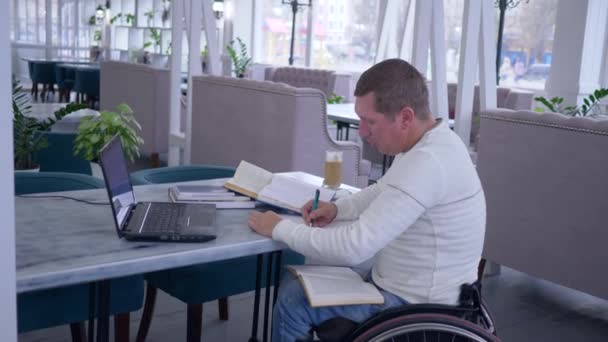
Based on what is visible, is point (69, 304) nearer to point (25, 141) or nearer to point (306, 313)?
point (306, 313)

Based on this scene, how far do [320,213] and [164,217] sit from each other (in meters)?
0.45

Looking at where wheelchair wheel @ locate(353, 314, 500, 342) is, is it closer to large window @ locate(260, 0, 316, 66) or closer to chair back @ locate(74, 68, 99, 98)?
chair back @ locate(74, 68, 99, 98)

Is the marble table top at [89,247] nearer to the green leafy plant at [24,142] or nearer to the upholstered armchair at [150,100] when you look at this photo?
the green leafy plant at [24,142]

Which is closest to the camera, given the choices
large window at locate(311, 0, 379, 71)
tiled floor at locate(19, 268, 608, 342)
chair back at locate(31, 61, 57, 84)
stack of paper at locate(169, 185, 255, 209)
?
stack of paper at locate(169, 185, 255, 209)

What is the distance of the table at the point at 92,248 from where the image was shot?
136cm

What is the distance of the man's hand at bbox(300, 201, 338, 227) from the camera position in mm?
1918

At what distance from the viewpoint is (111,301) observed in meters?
2.01

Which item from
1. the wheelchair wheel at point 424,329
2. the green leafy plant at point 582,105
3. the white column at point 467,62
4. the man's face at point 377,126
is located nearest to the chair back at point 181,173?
the man's face at point 377,126

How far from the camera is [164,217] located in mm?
1771

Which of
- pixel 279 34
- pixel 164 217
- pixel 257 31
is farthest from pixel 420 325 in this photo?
pixel 257 31

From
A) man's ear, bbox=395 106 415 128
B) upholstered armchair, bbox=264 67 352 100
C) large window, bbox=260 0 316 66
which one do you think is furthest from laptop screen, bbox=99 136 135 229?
large window, bbox=260 0 316 66

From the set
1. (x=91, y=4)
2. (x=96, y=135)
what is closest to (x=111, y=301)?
(x=96, y=135)

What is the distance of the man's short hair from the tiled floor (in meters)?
1.46

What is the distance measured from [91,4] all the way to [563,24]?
11.3 metres
